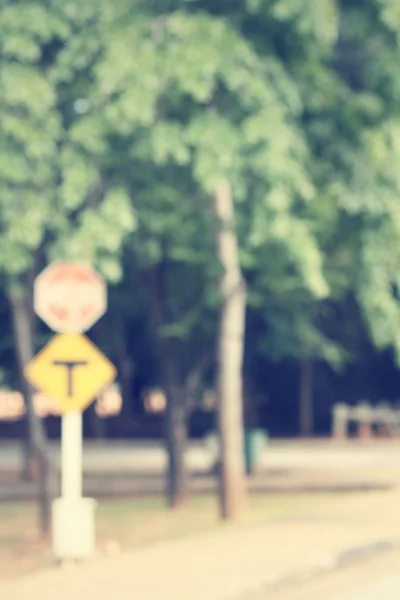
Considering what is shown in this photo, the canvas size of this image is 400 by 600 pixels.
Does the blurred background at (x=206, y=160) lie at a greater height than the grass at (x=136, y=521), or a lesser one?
greater

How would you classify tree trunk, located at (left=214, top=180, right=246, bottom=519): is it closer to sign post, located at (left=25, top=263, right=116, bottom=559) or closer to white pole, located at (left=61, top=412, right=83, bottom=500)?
sign post, located at (left=25, top=263, right=116, bottom=559)

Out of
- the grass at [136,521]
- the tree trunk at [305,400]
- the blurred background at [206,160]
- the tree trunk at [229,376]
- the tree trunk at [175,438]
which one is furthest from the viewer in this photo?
the tree trunk at [305,400]

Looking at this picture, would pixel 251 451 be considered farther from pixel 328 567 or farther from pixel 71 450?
pixel 71 450

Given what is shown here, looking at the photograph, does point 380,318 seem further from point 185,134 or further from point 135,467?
point 135,467

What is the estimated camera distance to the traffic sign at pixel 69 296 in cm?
1310

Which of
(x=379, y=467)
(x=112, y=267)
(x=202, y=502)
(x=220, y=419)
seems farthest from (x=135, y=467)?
(x=112, y=267)

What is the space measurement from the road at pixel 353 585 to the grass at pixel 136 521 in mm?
3004

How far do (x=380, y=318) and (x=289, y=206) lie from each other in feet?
6.08

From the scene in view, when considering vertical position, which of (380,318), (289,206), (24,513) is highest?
(289,206)

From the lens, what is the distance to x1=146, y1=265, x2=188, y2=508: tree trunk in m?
21.2

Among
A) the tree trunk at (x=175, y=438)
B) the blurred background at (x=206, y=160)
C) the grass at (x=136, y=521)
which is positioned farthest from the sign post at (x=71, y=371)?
the tree trunk at (x=175, y=438)

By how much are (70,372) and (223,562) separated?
88.9 inches

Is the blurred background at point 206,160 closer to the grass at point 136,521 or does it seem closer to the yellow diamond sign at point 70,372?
the grass at point 136,521

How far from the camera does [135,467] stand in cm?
2977
